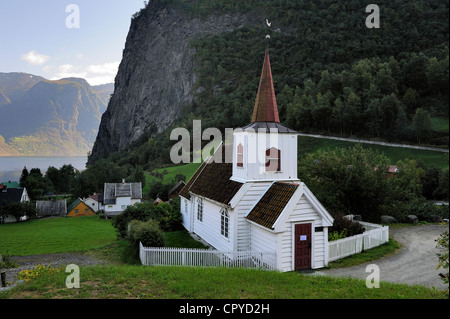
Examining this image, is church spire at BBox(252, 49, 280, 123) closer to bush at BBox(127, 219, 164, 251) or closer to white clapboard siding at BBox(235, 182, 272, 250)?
white clapboard siding at BBox(235, 182, 272, 250)

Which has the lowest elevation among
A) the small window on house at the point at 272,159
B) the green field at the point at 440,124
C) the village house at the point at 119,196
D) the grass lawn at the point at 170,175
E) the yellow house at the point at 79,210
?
the yellow house at the point at 79,210

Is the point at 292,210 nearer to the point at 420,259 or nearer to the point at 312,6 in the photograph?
the point at 420,259

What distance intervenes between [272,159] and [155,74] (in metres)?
155

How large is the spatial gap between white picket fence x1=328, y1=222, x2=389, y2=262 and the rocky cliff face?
413 ft

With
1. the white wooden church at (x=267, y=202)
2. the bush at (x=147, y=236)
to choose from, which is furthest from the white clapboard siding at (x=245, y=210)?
the bush at (x=147, y=236)

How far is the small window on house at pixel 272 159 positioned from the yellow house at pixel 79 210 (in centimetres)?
6394

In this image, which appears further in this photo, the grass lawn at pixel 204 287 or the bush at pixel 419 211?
the bush at pixel 419 211

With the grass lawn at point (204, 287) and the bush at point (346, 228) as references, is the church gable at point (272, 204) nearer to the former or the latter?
the grass lawn at point (204, 287)

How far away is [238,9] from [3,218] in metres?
145

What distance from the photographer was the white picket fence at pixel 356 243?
50.5 feet

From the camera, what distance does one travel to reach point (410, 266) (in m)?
14.3

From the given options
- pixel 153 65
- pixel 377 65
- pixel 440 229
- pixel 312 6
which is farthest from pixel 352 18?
pixel 440 229

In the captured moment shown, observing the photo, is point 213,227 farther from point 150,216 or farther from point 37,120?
point 37,120
